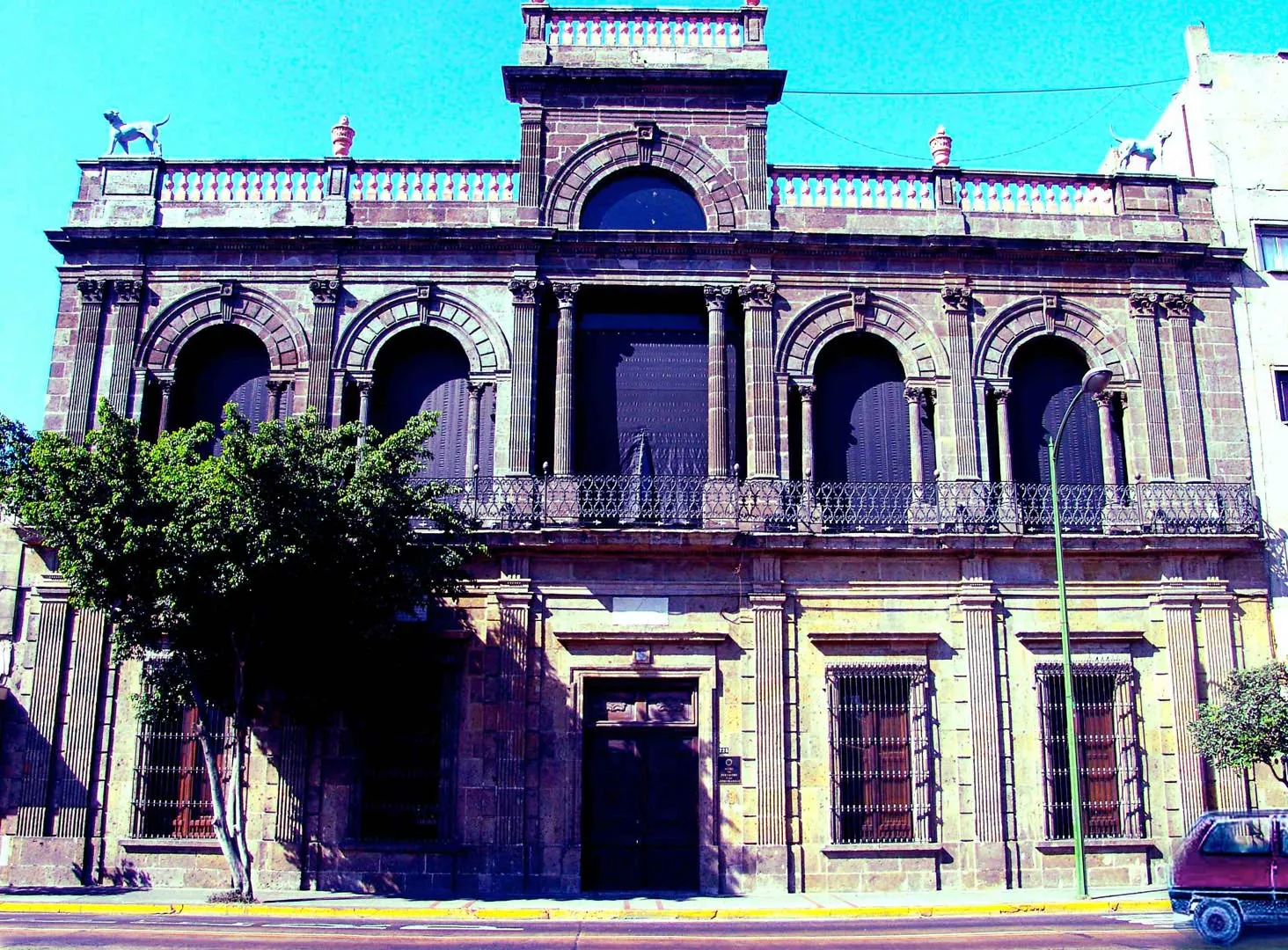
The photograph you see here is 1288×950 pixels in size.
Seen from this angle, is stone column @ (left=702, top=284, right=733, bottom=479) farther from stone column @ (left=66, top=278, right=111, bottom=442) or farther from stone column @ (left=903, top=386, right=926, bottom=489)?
stone column @ (left=66, top=278, right=111, bottom=442)

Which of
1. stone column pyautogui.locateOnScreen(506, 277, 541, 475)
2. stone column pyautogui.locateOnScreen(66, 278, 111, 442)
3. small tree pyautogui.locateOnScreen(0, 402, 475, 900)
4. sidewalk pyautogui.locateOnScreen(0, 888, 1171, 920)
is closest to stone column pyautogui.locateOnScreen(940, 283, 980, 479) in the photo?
sidewalk pyautogui.locateOnScreen(0, 888, 1171, 920)

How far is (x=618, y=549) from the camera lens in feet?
67.1

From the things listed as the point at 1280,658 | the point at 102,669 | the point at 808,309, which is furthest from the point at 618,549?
the point at 1280,658

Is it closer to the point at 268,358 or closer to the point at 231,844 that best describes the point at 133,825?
the point at 231,844

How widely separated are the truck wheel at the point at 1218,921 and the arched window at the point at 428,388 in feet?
45.0

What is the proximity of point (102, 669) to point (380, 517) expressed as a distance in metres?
6.54

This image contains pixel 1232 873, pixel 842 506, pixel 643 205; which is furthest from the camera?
pixel 643 205

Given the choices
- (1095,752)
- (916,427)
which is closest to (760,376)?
(916,427)

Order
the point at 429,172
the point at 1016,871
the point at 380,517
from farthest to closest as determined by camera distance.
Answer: the point at 429,172 < the point at 1016,871 < the point at 380,517

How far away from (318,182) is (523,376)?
5.74 metres

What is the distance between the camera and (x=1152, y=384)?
22.3 metres

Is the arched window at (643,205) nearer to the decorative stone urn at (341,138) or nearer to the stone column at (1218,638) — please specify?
the decorative stone urn at (341,138)

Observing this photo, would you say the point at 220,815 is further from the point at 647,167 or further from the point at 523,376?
the point at 647,167

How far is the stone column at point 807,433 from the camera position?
70.1 feet
